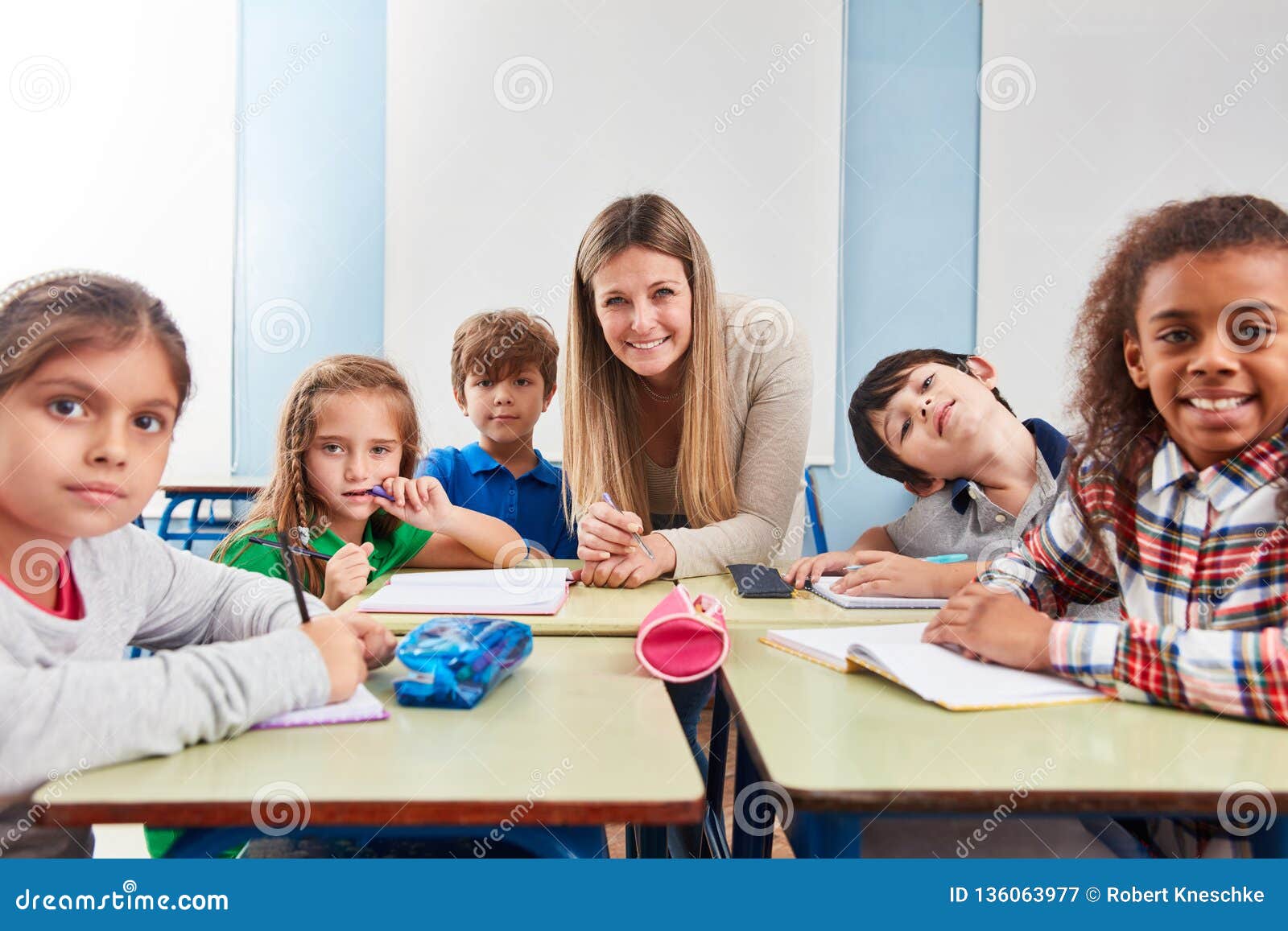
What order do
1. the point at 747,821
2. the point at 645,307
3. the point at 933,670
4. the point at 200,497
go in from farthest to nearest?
A: 1. the point at 200,497
2. the point at 645,307
3. the point at 747,821
4. the point at 933,670

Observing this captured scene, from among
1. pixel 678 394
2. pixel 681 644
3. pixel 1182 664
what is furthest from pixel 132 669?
pixel 678 394

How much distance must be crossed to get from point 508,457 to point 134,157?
260 centimetres

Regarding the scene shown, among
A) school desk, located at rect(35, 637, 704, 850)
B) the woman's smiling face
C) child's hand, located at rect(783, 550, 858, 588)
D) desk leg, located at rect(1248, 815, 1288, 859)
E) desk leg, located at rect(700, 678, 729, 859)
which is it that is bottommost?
desk leg, located at rect(700, 678, 729, 859)

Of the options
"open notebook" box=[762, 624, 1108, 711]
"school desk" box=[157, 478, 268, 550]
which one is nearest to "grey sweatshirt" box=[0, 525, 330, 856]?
"open notebook" box=[762, 624, 1108, 711]

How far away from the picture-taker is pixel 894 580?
1.47 meters

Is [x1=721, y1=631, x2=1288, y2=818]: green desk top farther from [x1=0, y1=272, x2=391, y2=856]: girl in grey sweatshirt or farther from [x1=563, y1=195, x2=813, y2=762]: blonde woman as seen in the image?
[x1=563, y1=195, x2=813, y2=762]: blonde woman

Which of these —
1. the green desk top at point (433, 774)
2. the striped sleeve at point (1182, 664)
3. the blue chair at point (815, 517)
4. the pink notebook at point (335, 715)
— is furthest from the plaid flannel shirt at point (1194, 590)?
the blue chair at point (815, 517)

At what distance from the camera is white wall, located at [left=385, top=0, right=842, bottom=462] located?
375cm

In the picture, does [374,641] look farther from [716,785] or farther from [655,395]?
[655,395]

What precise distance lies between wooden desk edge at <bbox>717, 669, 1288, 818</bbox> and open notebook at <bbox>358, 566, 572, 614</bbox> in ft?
2.24

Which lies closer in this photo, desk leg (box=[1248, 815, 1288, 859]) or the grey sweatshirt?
the grey sweatshirt

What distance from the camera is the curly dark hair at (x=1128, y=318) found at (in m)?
0.95

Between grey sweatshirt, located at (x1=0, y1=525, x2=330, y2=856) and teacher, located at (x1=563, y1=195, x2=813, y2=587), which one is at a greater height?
teacher, located at (x1=563, y1=195, x2=813, y2=587)
